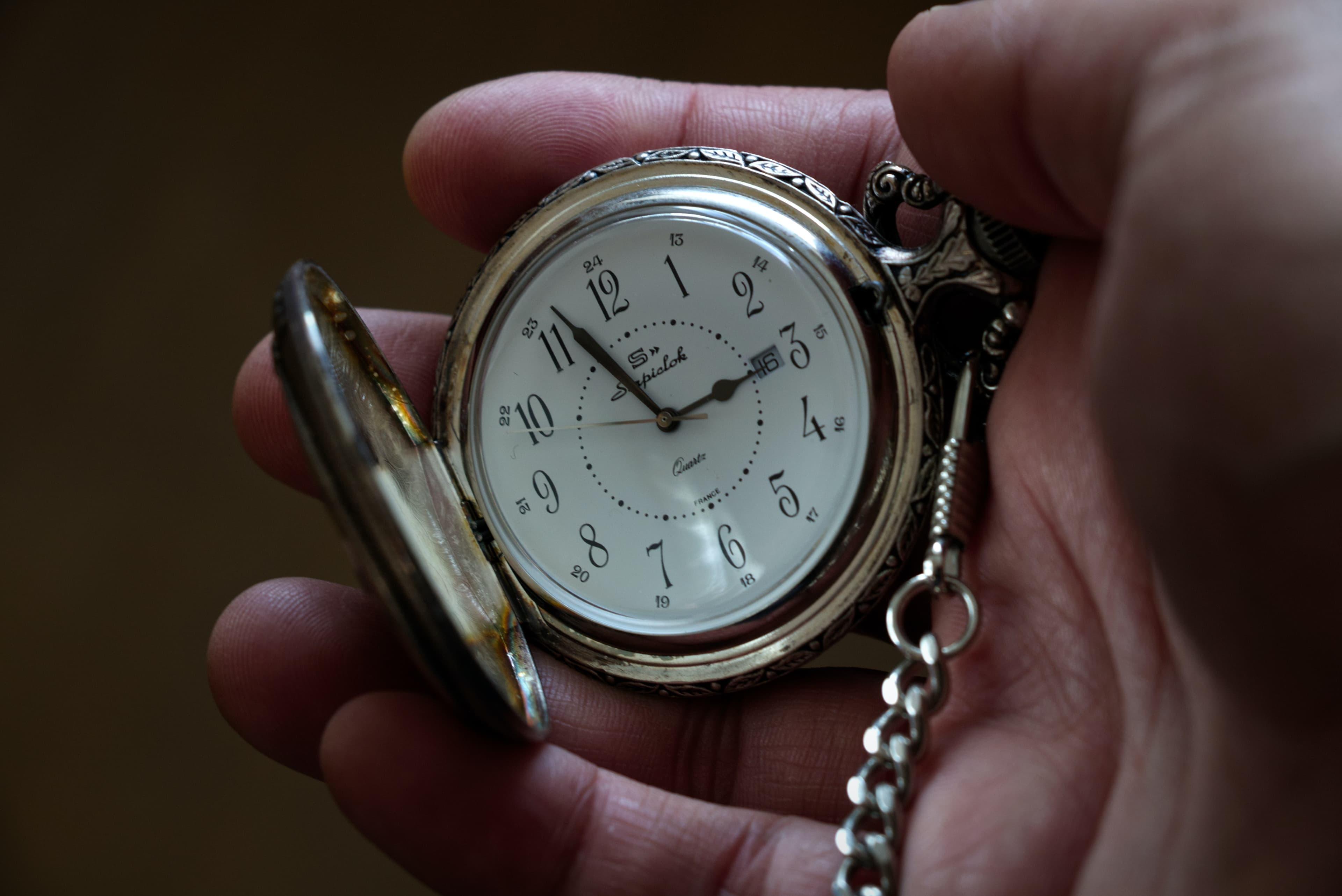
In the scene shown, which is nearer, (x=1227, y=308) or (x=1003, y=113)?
(x=1227, y=308)

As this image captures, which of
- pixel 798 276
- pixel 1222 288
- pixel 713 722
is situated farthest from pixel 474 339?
pixel 1222 288

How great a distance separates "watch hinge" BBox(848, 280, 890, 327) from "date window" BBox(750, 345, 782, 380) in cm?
8

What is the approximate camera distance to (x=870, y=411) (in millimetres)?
889

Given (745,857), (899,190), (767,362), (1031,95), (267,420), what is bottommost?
(745,857)

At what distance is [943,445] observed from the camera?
89cm

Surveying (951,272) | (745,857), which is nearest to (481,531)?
(745,857)

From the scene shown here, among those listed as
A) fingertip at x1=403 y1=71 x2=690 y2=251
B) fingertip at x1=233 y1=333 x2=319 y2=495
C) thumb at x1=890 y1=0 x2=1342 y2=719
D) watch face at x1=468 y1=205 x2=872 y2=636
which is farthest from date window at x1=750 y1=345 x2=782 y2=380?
fingertip at x1=233 y1=333 x2=319 y2=495

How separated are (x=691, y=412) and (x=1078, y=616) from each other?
390 mm

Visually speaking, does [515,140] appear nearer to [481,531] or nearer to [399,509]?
[481,531]

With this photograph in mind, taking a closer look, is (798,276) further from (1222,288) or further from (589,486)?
(1222,288)

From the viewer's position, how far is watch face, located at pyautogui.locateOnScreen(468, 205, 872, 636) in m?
0.91

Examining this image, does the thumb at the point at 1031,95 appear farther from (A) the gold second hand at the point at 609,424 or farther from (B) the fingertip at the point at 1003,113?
(A) the gold second hand at the point at 609,424

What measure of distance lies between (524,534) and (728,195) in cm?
40

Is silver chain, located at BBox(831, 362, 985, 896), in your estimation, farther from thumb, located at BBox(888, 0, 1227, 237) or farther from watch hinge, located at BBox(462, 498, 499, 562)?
watch hinge, located at BBox(462, 498, 499, 562)
